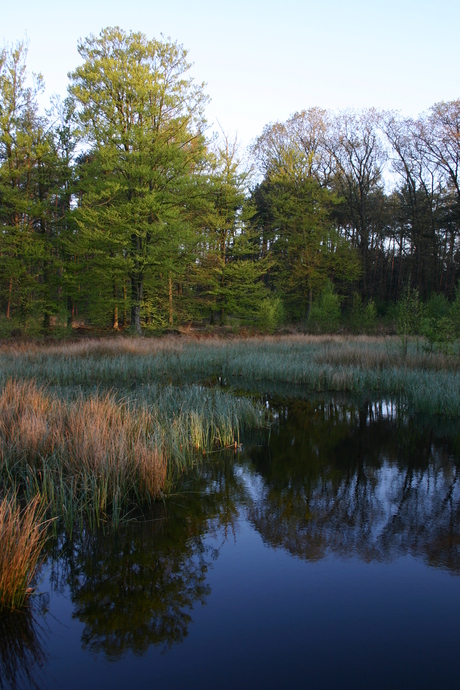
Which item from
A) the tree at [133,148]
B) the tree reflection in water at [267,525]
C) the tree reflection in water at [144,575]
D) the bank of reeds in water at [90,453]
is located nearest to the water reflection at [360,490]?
the tree reflection in water at [267,525]

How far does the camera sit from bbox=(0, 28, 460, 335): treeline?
1934 cm

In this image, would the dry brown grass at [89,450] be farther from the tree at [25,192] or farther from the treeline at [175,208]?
the tree at [25,192]

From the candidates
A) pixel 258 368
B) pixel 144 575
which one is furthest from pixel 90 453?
pixel 258 368

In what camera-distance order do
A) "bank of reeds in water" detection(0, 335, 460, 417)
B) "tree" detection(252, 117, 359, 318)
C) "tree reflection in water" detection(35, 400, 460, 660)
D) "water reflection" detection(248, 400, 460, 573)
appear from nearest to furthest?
"tree reflection in water" detection(35, 400, 460, 660) < "water reflection" detection(248, 400, 460, 573) < "bank of reeds in water" detection(0, 335, 460, 417) < "tree" detection(252, 117, 359, 318)

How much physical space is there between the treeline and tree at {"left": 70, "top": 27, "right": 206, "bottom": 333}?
0.25 feet

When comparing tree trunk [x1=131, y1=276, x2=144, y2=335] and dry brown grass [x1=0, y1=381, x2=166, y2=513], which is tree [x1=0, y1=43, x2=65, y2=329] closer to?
tree trunk [x1=131, y1=276, x2=144, y2=335]

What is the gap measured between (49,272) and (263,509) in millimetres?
21012

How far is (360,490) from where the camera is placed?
18.7 ft

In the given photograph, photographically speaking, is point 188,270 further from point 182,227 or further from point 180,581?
point 180,581

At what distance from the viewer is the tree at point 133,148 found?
738 inches

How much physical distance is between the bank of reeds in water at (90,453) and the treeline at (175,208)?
26.1ft

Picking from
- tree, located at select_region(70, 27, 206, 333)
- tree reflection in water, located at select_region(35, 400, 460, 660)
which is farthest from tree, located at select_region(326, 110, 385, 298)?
tree reflection in water, located at select_region(35, 400, 460, 660)

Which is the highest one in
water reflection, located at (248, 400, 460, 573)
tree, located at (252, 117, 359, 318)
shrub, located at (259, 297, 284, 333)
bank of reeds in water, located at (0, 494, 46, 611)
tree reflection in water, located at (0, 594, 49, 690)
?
tree, located at (252, 117, 359, 318)

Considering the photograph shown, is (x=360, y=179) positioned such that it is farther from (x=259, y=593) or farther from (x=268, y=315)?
(x=259, y=593)
